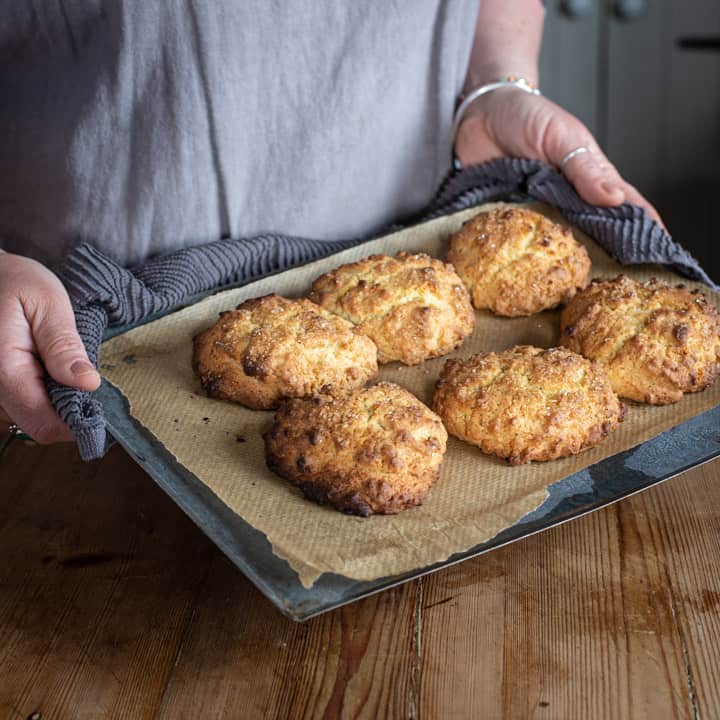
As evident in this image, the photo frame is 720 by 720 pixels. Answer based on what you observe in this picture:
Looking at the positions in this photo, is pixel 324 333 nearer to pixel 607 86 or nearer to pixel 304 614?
pixel 304 614

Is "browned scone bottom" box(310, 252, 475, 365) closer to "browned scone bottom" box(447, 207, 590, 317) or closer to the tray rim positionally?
"browned scone bottom" box(447, 207, 590, 317)

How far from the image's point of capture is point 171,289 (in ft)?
4.96

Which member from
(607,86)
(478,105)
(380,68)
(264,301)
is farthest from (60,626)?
(607,86)

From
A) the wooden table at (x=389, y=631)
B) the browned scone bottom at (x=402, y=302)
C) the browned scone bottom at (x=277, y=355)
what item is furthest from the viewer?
the browned scone bottom at (x=402, y=302)

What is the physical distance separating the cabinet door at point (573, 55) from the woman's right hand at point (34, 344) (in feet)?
8.11

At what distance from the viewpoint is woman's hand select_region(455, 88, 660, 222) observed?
172 centimetres

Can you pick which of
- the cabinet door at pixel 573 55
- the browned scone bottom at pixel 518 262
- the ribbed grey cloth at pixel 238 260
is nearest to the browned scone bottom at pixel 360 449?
the ribbed grey cloth at pixel 238 260

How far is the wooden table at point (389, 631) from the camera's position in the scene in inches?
38.9

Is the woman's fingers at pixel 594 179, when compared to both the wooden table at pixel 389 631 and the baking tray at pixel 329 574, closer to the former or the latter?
the baking tray at pixel 329 574

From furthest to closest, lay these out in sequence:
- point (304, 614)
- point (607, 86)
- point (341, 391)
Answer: point (607, 86)
point (341, 391)
point (304, 614)

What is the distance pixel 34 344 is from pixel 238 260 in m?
0.40

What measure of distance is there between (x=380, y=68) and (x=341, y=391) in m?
0.66

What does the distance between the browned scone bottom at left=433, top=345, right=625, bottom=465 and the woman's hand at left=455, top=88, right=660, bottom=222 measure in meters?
0.47

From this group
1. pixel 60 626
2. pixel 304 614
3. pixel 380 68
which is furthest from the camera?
pixel 380 68
